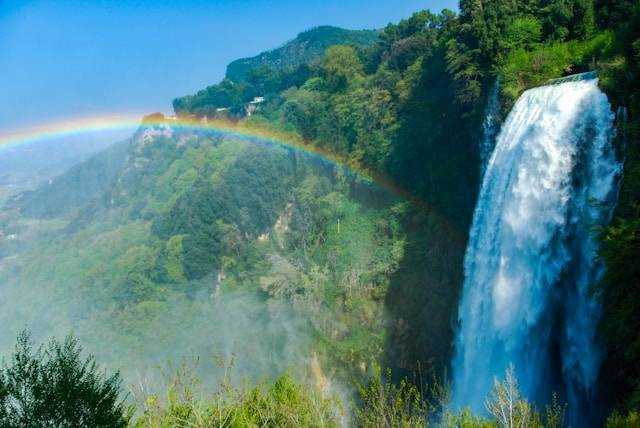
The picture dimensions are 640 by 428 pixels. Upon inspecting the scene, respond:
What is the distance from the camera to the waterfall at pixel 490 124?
760 inches

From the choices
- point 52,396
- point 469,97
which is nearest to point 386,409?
point 52,396

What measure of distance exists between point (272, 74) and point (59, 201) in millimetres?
45395

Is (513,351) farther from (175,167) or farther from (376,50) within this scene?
(175,167)

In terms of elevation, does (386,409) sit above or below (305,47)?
below

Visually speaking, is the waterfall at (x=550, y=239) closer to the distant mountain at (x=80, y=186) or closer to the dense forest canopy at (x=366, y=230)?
the dense forest canopy at (x=366, y=230)

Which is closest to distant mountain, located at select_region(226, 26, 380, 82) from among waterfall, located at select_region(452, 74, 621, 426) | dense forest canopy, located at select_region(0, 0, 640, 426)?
dense forest canopy, located at select_region(0, 0, 640, 426)

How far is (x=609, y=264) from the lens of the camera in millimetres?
10430

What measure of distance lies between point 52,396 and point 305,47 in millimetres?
114542

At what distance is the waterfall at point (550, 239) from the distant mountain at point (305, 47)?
84908mm

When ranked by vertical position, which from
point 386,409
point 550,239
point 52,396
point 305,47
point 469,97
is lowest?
point 386,409

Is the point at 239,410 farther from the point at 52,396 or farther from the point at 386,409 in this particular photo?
the point at 52,396

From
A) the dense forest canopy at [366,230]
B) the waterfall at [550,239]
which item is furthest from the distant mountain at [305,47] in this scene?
the waterfall at [550,239]

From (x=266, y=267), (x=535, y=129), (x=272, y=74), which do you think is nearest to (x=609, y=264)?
(x=535, y=129)

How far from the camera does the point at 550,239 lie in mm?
13992
